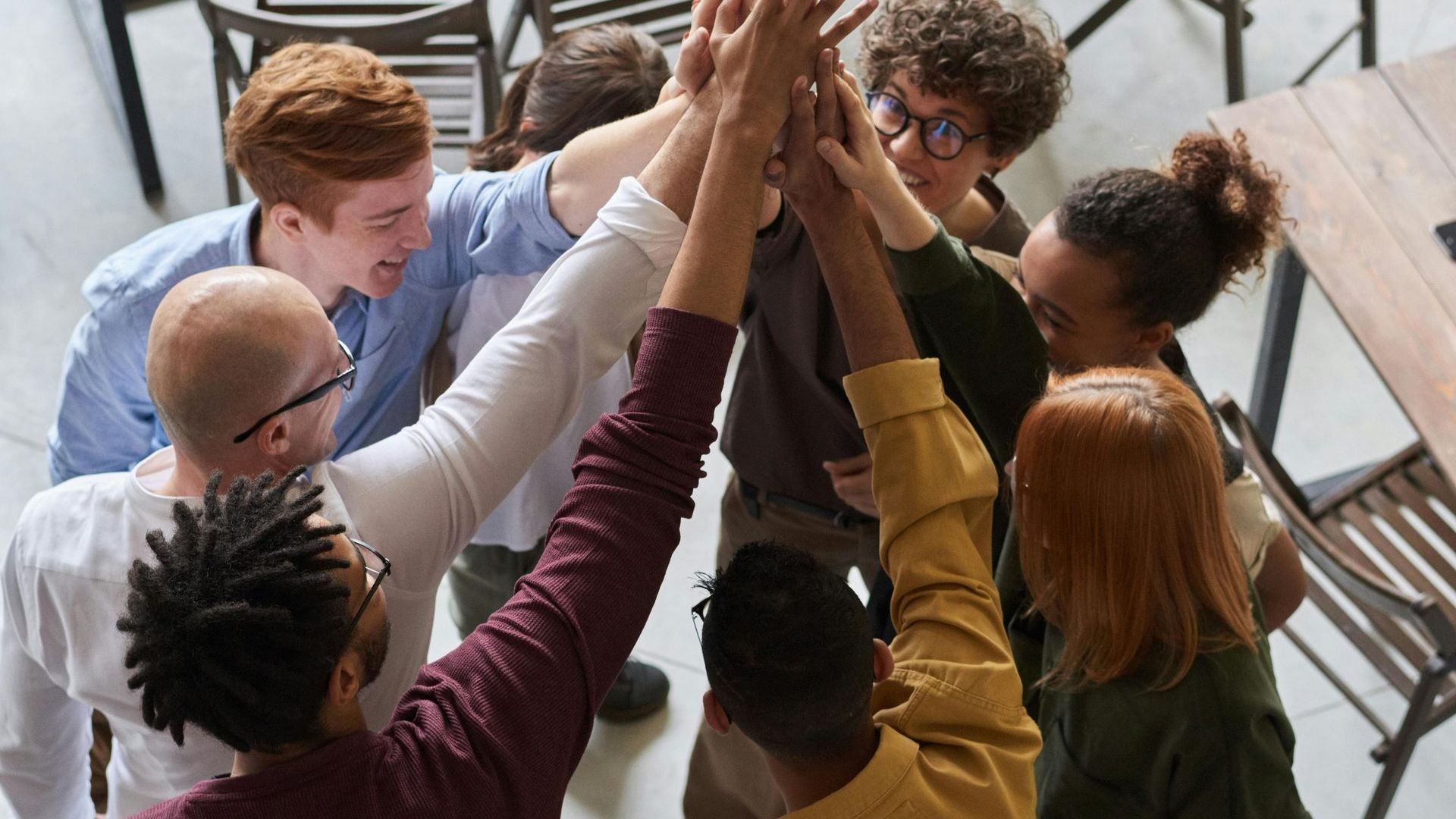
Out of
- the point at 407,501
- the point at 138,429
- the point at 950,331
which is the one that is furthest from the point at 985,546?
the point at 138,429

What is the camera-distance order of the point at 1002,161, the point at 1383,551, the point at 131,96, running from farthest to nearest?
1. the point at 131,96
2. the point at 1383,551
3. the point at 1002,161

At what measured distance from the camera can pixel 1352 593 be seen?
202cm

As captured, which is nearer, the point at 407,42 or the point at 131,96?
the point at 407,42

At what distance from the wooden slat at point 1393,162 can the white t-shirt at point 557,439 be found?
5.66ft

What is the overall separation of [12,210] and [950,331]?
3.28 meters

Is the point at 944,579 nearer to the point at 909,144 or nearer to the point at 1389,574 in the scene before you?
the point at 909,144

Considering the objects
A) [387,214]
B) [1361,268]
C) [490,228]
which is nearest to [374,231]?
[387,214]

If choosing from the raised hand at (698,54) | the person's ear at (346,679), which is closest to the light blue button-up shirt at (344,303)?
the raised hand at (698,54)

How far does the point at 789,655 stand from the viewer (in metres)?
1.12

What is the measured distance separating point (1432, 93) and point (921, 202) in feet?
5.30

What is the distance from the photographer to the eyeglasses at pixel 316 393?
125cm

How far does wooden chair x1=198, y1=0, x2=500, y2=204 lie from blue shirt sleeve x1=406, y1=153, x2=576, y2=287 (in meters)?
1.12

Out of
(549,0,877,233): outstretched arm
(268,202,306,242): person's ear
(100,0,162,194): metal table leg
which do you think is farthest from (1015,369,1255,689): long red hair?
(100,0,162,194): metal table leg

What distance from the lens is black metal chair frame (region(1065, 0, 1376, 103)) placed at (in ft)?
11.9
